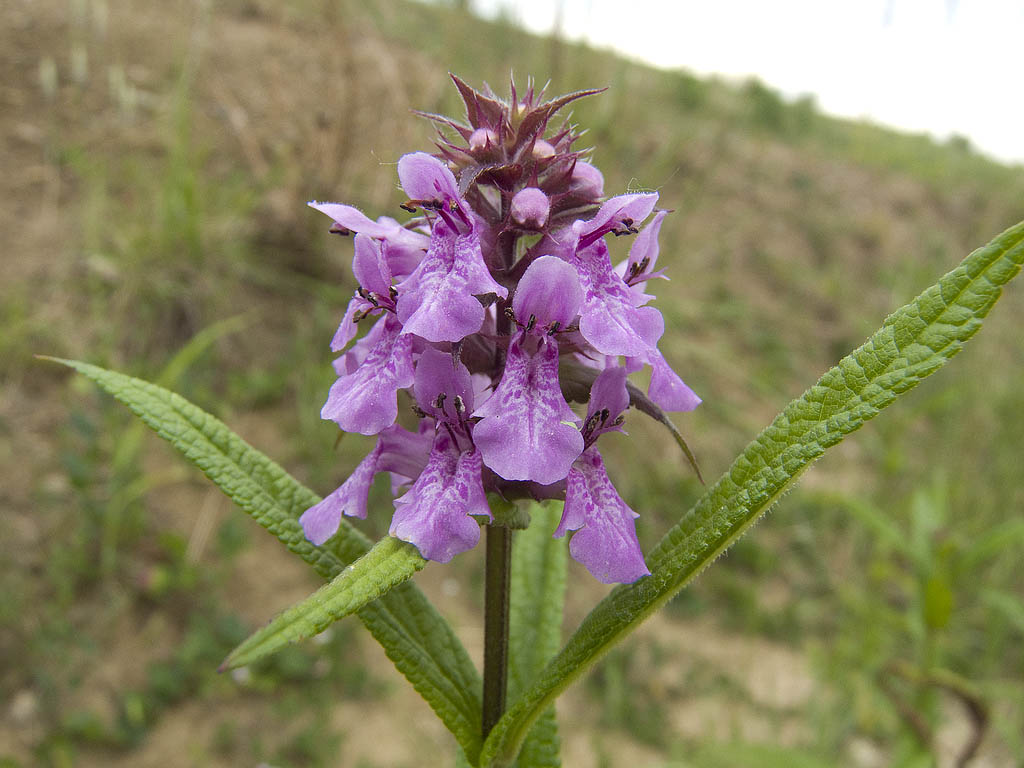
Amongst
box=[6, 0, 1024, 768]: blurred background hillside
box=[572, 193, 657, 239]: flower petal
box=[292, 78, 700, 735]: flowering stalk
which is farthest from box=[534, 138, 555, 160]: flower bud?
box=[6, 0, 1024, 768]: blurred background hillside

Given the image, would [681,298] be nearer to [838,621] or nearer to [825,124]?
[838,621]

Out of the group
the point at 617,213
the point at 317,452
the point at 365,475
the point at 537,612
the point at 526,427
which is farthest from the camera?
the point at 317,452

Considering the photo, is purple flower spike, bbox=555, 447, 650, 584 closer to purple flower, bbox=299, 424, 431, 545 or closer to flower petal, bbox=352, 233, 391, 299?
purple flower, bbox=299, 424, 431, 545

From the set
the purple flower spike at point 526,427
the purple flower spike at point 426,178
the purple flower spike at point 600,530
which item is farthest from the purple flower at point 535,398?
the purple flower spike at point 426,178

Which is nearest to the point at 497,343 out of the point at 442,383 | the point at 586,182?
the point at 442,383

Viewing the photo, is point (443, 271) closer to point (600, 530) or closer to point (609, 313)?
point (609, 313)

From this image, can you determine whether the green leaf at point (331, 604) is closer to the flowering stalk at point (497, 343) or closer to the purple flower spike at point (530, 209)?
the flowering stalk at point (497, 343)
